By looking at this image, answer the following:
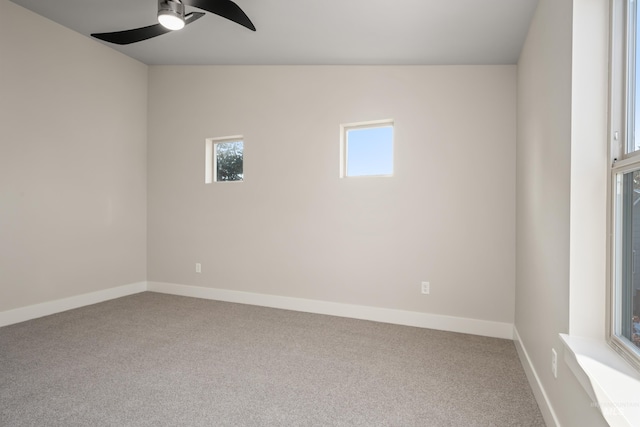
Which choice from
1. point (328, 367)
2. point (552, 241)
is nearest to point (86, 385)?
point (328, 367)

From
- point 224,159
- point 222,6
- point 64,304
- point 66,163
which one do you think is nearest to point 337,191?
point 224,159

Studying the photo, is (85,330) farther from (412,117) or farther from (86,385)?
(412,117)

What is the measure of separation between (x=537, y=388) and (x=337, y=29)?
2874mm

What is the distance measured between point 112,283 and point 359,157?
11.1 ft

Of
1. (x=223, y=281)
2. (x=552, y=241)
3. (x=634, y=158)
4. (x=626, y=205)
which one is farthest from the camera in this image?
(x=223, y=281)

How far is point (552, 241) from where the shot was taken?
1727mm

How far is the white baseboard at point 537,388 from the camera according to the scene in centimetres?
167

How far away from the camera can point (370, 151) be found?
3.59 meters

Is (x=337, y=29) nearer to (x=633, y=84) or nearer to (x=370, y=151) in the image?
(x=370, y=151)

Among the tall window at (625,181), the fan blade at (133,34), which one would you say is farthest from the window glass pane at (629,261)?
the fan blade at (133,34)

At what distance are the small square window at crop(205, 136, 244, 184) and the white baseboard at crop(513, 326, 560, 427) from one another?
3.26 m

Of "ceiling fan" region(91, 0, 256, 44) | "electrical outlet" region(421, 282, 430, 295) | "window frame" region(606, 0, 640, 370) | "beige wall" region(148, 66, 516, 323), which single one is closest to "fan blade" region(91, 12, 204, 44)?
"ceiling fan" region(91, 0, 256, 44)

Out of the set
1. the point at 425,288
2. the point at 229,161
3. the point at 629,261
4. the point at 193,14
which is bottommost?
the point at 425,288

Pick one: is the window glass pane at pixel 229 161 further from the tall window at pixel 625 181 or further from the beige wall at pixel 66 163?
the tall window at pixel 625 181
